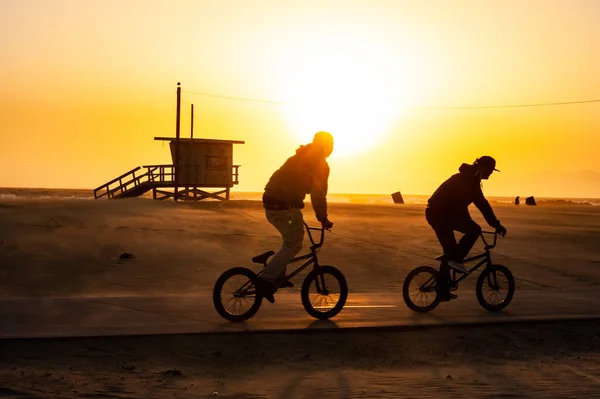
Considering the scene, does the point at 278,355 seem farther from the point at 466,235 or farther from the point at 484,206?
the point at 484,206

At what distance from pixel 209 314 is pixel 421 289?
2868 millimetres

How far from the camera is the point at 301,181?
32.9 feet

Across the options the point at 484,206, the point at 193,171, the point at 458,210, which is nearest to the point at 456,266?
the point at 458,210

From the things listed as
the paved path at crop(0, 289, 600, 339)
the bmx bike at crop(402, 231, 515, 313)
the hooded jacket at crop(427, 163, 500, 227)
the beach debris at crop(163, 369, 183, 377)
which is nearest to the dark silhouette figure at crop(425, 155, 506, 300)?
the hooded jacket at crop(427, 163, 500, 227)

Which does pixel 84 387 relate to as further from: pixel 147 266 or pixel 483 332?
pixel 147 266

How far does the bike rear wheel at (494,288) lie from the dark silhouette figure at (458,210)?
0.56m

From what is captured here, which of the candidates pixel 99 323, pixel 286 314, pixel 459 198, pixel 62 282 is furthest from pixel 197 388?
pixel 62 282

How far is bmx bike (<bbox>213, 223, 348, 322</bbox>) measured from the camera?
389 inches

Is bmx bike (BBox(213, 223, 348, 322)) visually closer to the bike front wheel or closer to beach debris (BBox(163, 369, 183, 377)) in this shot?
the bike front wheel

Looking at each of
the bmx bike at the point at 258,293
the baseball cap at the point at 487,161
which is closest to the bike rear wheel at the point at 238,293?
the bmx bike at the point at 258,293

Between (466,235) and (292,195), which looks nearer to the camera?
(292,195)

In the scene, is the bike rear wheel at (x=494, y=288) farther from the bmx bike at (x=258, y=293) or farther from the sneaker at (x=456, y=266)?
the bmx bike at (x=258, y=293)

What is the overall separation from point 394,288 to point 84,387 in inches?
340

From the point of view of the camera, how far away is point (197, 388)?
23.2 ft
